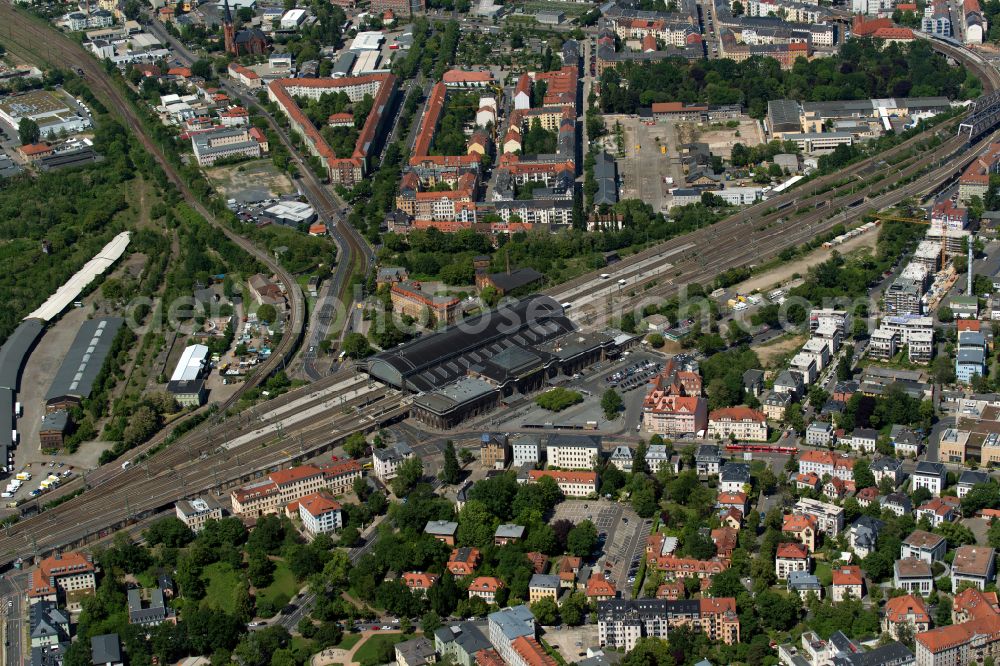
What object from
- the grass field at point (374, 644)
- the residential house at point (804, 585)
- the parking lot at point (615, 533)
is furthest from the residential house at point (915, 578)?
the grass field at point (374, 644)

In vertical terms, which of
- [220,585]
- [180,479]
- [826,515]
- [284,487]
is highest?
[826,515]

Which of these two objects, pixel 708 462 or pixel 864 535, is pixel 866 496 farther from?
pixel 708 462

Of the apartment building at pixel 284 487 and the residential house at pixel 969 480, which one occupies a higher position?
the residential house at pixel 969 480

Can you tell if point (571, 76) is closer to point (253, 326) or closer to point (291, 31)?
point (291, 31)

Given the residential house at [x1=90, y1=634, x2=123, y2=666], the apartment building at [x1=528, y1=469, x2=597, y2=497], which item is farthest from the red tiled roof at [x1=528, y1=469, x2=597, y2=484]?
the residential house at [x1=90, y1=634, x2=123, y2=666]

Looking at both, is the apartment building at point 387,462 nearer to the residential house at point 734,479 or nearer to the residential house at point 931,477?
the residential house at point 734,479

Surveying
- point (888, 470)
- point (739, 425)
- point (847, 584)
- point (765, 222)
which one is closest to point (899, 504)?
point (888, 470)

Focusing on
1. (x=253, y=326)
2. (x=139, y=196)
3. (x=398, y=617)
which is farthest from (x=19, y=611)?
(x=139, y=196)

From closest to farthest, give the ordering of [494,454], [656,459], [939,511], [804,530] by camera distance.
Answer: [804,530] < [939,511] < [656,459] < [494,454]
